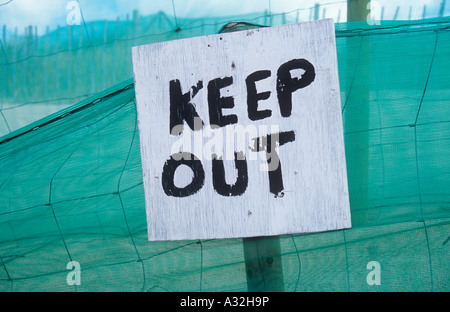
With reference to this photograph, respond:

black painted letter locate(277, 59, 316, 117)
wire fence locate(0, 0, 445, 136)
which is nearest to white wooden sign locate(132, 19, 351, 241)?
black painted letter locate(277, 59, 316, 117)

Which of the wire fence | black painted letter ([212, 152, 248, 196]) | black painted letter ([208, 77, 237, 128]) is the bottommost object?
black painted letter ([212, 152, 248, 196])

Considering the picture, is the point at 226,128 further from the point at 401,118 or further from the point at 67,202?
the point at 67,202

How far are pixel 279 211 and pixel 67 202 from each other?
31.6 inches

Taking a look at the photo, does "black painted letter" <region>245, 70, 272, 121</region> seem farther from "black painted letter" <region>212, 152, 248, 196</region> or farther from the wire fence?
the wire fence

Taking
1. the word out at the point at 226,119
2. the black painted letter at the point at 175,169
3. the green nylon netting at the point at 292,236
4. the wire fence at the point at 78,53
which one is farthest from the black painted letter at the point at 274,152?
the wire fence at the point at 78,53

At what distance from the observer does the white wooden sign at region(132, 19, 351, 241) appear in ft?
3.20

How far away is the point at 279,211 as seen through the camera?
1.00 m

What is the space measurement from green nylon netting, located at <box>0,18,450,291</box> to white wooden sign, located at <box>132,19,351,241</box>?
1.22 feet

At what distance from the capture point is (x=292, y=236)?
137 centimetres

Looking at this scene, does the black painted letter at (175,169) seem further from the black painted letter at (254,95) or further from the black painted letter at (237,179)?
the black painted letter at (254,95)

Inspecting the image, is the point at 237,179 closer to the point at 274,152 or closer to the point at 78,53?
the point at 274,152

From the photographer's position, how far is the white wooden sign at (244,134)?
974 mm

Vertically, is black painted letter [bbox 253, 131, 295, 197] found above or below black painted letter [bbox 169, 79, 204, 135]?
below
